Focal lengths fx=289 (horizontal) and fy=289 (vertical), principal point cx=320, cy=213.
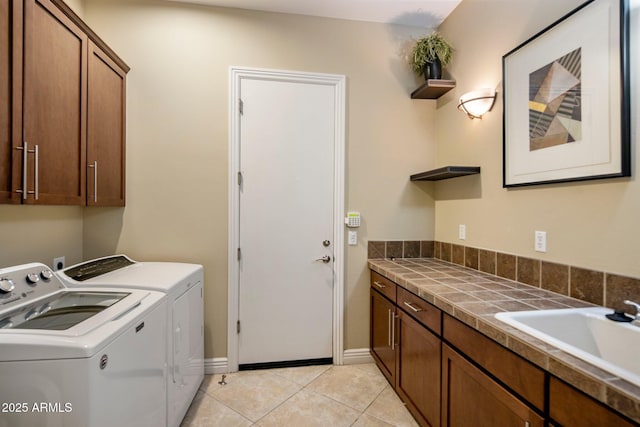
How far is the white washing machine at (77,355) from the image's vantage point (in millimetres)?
917

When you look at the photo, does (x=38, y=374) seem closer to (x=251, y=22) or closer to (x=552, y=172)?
(x=552, y=172)

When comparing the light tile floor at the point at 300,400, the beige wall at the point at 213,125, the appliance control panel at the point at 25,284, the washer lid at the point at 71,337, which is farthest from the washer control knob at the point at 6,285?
the light tile floor at the point at 300,400

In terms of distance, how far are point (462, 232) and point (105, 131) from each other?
2.64 m

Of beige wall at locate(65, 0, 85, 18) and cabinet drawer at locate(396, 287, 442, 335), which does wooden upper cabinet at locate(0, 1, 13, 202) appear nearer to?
beige wall at locate(65, 0, 85, 18)

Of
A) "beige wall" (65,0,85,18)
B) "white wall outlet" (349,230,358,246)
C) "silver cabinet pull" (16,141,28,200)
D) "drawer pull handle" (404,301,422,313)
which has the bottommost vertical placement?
"drawer pull handle" (404,301,422,313)

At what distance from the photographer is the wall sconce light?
1.92 metres

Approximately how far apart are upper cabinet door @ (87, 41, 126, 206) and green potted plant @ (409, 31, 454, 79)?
2.29 m

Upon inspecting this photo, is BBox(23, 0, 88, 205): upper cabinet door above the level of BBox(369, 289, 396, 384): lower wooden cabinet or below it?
above

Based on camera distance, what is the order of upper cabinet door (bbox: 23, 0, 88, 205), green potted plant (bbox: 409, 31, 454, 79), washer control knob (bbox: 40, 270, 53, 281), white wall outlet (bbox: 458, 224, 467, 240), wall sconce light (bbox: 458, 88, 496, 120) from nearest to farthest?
upper cabinet door (bbox: 23, 0, 88, 205) < washer control knob (bbox: 40, 270, 53, 281) < wall sconce light (bbox: 458, 88, 496, 120) < white wall outlet (bbox: 458, 224, 467, 240) < green potted plant (bbox: 409, 31, 454, 79)

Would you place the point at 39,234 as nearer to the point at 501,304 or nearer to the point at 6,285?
the point at 6,285

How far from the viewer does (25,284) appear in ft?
4.39

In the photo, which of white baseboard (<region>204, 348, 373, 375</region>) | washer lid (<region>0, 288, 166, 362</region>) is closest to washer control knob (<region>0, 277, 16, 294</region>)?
washer lid (<region>0, 288, 166, 362</region>)

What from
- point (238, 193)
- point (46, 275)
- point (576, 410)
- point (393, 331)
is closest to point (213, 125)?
point (238, 193)

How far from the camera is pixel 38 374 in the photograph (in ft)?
3.02
